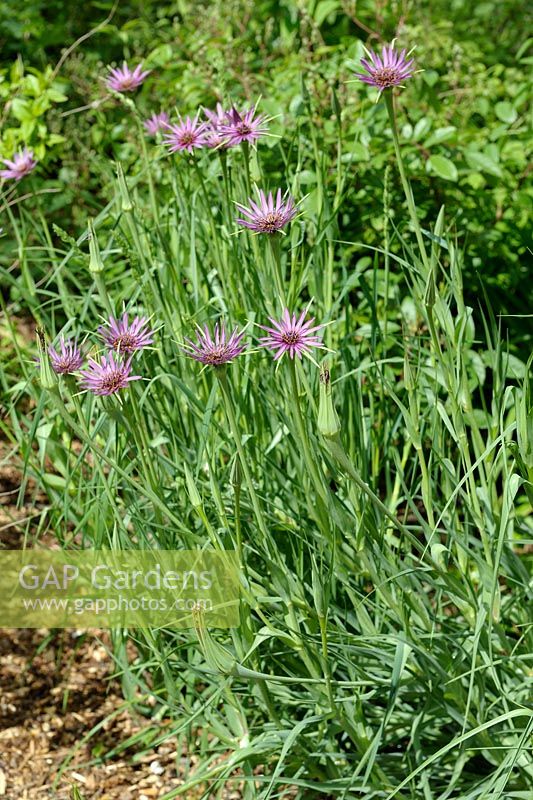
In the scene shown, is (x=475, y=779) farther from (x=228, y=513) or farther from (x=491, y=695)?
(x=228, y=513)

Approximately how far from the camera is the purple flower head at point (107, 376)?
5.25 ft

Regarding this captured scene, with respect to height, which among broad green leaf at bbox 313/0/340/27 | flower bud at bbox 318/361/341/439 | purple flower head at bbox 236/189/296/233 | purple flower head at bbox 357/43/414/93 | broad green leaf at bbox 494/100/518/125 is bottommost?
flower bud at bbox 318/361/341/439

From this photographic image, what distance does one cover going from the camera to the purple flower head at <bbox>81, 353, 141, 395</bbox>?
1.60 metres

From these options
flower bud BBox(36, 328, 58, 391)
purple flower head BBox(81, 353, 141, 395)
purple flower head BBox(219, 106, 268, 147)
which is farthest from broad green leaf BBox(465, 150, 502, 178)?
flower bud BBox(36, 328, 58, 391)

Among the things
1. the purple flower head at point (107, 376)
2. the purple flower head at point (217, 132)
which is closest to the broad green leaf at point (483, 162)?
the purple flower head at point (217, 132)

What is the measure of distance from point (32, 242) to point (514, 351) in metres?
2.21

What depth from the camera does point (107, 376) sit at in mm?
1624

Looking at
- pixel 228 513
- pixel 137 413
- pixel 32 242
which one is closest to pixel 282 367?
pixel 228 513

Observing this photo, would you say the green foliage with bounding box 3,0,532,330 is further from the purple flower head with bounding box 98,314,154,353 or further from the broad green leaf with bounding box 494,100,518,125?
the purple flower head with bounding box 98,314,154,353

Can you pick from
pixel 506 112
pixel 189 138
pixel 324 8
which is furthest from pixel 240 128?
pixel 324 8

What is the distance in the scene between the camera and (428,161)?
Answer: 285 centimetres

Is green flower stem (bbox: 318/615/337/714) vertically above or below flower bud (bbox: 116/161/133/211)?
below

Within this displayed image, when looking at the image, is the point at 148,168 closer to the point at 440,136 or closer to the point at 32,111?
the point at 440,136

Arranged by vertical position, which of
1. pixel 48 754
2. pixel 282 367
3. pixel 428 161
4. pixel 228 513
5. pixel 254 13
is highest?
pixel 254 13
